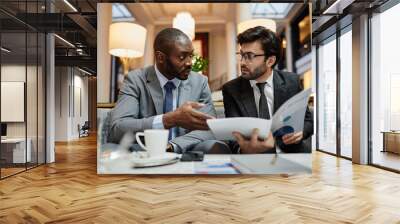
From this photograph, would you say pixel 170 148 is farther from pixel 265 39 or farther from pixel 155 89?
pixel 265 39

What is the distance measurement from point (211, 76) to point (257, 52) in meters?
0.44

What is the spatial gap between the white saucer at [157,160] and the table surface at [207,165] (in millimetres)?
34

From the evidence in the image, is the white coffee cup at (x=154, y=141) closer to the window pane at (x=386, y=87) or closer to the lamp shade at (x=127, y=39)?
the lamp shade at (x=127, y=39)

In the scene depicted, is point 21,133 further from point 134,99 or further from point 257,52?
point 257,52

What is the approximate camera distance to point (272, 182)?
4223 mm

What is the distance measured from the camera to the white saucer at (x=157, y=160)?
316 cm

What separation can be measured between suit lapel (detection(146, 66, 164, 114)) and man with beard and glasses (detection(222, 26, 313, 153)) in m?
0.54

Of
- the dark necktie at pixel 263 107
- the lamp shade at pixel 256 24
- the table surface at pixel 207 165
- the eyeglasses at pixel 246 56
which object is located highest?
the lamp shade at pixel 256 24

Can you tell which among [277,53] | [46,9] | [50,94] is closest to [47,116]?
[50,94]

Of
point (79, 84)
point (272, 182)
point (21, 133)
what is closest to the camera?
point (272, 182)

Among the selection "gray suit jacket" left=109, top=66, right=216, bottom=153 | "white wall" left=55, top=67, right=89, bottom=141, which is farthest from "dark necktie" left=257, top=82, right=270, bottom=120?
"white wall" left=55, top=67, right=89, bottom=141

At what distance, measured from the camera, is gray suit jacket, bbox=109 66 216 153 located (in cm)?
313

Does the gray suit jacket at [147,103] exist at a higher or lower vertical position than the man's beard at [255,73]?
lower

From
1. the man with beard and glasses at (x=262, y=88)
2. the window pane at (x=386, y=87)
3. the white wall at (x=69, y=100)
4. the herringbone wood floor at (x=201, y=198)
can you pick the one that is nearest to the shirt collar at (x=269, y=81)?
the man with beard and glasses at (x=262, y=88)
